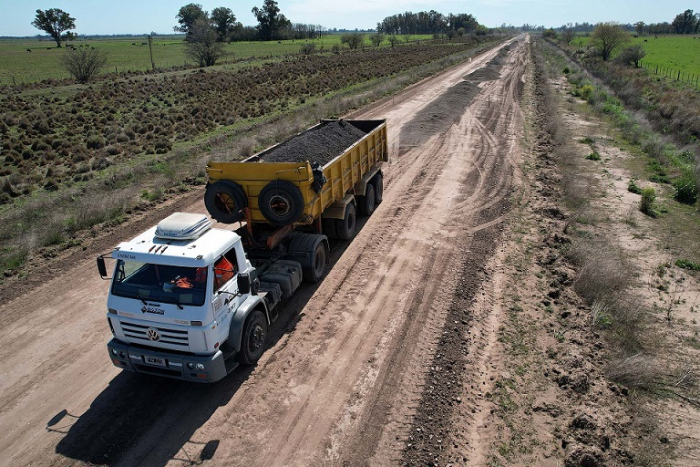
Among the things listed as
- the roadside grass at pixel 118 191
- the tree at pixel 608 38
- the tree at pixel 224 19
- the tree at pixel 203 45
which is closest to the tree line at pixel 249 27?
the tree at pixel 224 19

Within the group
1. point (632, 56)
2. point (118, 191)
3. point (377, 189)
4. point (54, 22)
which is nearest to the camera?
point (377, 189)

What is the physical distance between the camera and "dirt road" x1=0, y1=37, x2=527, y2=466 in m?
6.52

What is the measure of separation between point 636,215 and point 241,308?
12.6 metres

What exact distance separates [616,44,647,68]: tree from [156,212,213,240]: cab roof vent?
64580 millimetres

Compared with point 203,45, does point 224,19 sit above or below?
above

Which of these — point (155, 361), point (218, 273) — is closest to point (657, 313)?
point (218, 273)

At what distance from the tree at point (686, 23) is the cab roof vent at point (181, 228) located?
697 ft

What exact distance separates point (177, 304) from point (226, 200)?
11.6 ft

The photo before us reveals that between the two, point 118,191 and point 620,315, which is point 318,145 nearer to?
point 118,191

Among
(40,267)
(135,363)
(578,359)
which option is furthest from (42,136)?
(578,359)

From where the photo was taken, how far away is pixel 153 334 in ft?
22.7

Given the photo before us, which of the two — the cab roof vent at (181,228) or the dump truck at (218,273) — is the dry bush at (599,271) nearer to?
the dump truck at (218,273)

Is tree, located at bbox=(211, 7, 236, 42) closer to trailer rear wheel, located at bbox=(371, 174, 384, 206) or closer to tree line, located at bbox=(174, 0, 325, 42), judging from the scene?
tree line, located at bbox=(174, 0, 325, 42)

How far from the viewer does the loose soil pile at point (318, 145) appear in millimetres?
11795
